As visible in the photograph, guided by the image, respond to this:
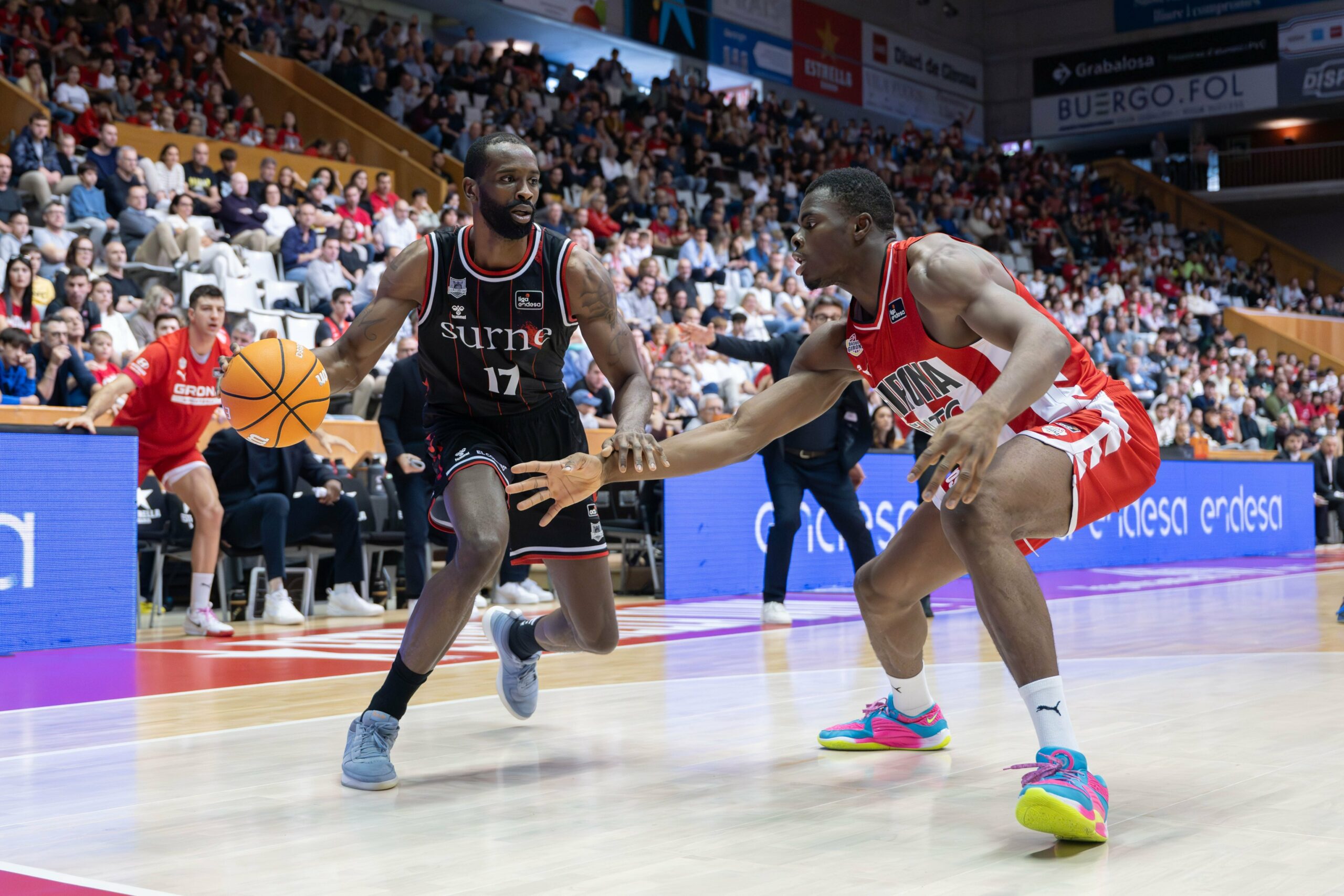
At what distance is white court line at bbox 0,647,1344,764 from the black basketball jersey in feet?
4.76

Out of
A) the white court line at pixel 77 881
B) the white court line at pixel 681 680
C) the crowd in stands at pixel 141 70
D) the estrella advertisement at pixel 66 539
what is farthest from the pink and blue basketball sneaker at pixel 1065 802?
the crowd in stands at pixel 141 70

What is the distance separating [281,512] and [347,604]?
39.7 inches

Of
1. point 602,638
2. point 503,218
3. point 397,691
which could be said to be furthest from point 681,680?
point 503,218

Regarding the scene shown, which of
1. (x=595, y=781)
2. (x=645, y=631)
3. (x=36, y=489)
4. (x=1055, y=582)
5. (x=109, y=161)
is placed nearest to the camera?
(x=595, y=781)

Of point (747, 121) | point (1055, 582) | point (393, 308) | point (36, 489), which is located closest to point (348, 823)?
point (393, 308)

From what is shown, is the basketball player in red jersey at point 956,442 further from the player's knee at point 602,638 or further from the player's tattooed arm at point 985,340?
the player's knee at point 602,638

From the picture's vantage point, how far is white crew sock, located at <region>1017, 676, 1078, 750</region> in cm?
306

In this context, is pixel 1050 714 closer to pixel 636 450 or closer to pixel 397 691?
pixel 636 450

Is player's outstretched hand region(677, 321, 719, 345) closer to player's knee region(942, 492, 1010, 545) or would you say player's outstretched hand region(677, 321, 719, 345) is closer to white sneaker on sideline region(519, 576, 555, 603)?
white sneaker on sideline region(519, 576, 555, 603)

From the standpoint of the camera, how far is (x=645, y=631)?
789cm

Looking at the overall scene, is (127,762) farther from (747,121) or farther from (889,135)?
(889,135)

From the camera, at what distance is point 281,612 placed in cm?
878

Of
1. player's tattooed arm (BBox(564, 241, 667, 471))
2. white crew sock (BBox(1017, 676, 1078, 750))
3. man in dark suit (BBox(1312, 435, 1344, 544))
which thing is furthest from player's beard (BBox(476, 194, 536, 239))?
man in dark suit (BBox(1312, 435, 1344, 544))

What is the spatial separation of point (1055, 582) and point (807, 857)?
9631 mm
